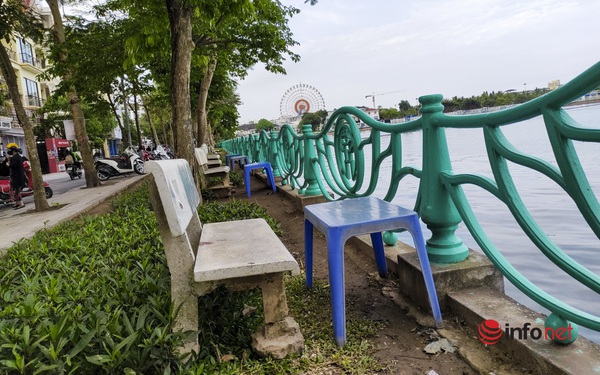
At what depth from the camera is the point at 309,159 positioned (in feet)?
16.6

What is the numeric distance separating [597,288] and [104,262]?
285cm

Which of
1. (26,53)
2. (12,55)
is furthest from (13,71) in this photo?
(26,53)

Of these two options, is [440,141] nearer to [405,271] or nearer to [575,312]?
[405,271]

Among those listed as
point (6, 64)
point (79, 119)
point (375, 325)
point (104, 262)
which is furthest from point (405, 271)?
point (79, 119)

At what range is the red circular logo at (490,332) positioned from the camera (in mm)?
1840

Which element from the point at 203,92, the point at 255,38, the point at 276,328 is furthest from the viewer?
the point at 203,92

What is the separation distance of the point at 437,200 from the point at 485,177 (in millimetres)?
360

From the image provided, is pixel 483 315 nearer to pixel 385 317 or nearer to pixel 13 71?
pixel 385 317

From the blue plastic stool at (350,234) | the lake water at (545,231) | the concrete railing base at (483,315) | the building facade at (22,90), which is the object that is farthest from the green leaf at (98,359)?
the building facade at (22,90)

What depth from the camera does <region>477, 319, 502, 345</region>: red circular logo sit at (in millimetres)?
1840

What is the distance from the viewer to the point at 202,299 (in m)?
2.35

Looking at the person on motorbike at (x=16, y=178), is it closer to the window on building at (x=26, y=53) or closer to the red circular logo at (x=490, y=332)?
the red circular logo at (x=490, y=332)

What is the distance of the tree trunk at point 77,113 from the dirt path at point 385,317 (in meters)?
8.73

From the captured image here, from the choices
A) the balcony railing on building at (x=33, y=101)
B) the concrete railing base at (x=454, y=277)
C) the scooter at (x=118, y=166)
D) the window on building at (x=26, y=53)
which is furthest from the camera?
the balcony railing on building at (x=33, y=101)
